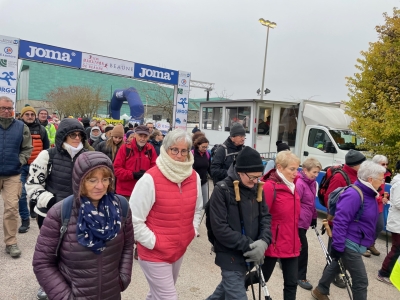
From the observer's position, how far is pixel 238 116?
12508 mm

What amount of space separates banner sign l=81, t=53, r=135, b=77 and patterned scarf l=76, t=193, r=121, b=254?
11848 mm

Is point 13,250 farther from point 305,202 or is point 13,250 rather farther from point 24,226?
point 305,202

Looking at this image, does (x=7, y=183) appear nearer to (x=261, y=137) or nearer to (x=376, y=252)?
(x=376, y=252)

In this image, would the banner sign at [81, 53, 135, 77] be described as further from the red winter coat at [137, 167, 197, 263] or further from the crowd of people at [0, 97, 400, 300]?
the red winter coat at [137, 167, 197, 263]

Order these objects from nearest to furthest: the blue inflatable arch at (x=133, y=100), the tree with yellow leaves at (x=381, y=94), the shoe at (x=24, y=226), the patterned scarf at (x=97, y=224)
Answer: the patterned scarf at (x=97, y=224)
the shoe at (x=24, y=226)
the tree with yellow leaves at (x=381, y=94)
the blue inflatable arch at (x=133, y=100)

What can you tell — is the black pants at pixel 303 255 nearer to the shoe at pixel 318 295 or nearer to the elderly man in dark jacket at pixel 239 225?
the shoe at pixel 318 295

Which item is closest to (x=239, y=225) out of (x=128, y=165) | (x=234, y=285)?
(x=234, y=285)

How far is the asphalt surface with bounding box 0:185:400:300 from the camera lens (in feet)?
11.1

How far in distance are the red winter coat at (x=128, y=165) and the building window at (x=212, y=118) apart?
367 inches

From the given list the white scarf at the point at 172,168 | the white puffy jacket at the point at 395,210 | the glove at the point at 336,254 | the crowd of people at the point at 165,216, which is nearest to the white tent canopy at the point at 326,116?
the white puffy jacket at the point at 395,210

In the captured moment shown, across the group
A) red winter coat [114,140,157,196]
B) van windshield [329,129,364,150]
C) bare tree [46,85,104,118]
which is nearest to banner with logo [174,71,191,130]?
van windshield [329,129,364,150]

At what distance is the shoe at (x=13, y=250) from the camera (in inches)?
156

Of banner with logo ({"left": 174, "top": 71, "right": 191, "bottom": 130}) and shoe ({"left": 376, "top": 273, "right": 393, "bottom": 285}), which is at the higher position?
banner with logo ({"left": 174, "top": 71, "right": 191, "bottom": 130})

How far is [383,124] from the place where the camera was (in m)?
7.26
